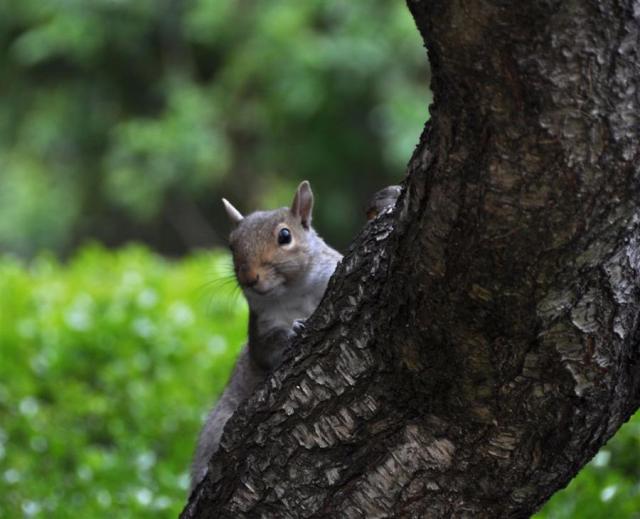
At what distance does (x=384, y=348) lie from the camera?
236 cm

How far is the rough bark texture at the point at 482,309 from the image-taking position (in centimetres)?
193

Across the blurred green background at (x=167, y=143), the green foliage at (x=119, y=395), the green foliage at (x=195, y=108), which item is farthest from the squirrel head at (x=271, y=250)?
the green foliage at (x=195, y=108)

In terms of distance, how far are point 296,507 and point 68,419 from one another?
3.14 meters

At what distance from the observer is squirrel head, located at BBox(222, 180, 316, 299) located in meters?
3.40

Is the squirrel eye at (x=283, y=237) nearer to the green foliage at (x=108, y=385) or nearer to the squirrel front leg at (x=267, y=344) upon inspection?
the squirrel front leg at (x=267, y=344)

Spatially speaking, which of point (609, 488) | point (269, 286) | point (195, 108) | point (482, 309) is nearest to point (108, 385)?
point (269, 286)

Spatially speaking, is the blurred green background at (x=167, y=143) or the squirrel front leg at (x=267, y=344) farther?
the blurred green background at (x=167, y=143)

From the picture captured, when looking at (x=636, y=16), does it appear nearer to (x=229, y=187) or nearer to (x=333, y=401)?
(x=333, y=401)

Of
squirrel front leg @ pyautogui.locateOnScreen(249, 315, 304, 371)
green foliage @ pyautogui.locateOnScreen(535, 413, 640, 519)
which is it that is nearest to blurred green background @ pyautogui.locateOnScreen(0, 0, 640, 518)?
green foliage @ pyautogui.locateOnScreen(535, 413, 640, 519)

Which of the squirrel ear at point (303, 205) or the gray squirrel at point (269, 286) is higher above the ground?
the squirrel ear at point (303, 205)

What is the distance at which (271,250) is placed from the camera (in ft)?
11.3

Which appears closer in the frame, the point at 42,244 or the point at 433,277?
the point at 433,277

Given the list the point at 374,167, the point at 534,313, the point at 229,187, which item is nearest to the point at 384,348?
the point at 534,313

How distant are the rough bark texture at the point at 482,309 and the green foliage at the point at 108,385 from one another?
1916mm
